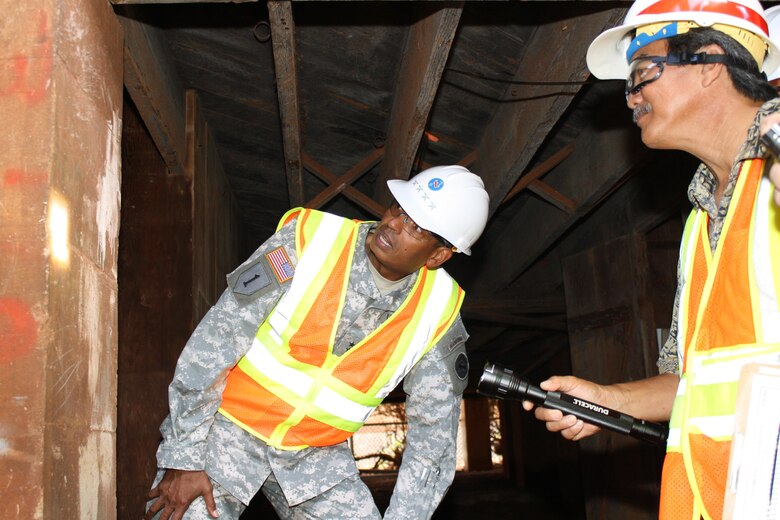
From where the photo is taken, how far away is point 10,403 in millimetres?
2211

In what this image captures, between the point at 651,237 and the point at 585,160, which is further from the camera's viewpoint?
the point at 651,237

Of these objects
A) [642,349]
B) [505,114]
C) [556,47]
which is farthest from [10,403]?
[642,349]

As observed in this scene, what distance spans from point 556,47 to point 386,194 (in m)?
2.12

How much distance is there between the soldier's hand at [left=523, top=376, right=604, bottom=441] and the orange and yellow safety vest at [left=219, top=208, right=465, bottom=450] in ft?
3.06

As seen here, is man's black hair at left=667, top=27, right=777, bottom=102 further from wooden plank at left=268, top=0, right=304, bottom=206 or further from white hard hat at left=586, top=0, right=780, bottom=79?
wooden plank at left=268, top=0, right=304, bottom=206

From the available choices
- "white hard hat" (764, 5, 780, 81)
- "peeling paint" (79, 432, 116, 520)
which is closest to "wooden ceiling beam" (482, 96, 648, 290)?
"white hard hat" (764, 5, 780, 81)

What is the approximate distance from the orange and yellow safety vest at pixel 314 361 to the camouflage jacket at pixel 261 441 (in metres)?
0.06

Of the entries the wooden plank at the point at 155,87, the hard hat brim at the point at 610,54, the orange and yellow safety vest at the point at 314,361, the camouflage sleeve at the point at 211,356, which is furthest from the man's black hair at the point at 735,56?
the wooden plank at the point at 155,87

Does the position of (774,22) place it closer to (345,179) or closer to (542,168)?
→ (542,168)

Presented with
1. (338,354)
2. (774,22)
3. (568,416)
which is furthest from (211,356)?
(774,22)

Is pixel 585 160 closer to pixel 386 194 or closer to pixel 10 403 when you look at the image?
pixel 386 194

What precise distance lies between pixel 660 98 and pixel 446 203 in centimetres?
129

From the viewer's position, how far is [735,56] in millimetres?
2393

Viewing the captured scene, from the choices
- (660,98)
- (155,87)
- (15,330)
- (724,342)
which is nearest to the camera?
(724,342)
